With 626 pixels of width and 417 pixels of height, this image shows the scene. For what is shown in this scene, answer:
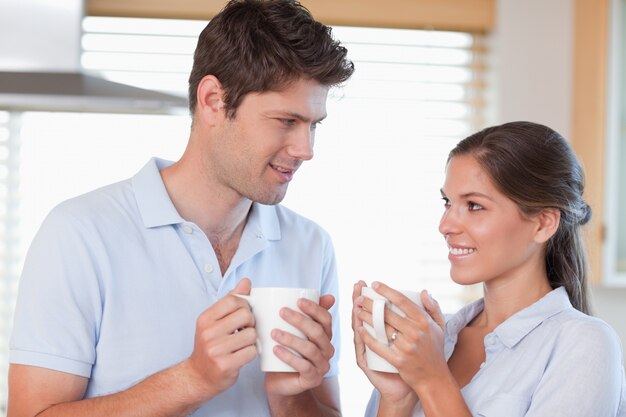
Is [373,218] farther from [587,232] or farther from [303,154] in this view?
[303,154]

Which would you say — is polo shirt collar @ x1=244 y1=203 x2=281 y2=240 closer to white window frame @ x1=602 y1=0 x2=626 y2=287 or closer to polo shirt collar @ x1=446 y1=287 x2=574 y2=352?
polo shirt collar @ x1=446 y1=287 x2=574 y2=352

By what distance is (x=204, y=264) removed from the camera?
1391mm

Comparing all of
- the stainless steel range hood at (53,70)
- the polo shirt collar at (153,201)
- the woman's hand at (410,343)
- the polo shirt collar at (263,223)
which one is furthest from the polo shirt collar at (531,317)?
the stainless steel range hood at (53,70)

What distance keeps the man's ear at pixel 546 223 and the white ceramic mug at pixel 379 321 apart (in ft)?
0.95

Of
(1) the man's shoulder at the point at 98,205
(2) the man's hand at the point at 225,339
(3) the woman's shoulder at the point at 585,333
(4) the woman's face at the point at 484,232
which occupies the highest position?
(1) the man's shoulder at the point at 98,205

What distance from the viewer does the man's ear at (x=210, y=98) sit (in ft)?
4.66

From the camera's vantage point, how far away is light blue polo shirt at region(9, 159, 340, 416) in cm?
126

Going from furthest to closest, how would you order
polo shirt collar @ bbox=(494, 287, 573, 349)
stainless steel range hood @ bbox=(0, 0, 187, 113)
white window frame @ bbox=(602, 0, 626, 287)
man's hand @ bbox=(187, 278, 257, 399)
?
white window frame @ bbox=(602, 0, 626, 287)
stainless steel range hood @ bbox=(0, 0, 187, 113)
polo shirt collar @ bbox=(494, 287, 573, 349)
man's hand @ bbox=(187, 278, 257, 399)

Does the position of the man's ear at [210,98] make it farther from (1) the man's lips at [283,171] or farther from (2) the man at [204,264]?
(1) the man's lips at [283,171]

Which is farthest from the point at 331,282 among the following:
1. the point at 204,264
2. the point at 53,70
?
the point at 53,70

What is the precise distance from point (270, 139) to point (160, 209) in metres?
0.21

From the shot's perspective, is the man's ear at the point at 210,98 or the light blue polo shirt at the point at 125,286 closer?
the light blue polo shirt at the point at 125,286

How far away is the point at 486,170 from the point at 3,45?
103cm

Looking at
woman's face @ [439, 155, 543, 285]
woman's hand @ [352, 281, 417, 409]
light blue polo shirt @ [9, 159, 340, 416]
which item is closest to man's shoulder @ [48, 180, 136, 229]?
light blue polo shirt @ [9, 159, 340, 416]
